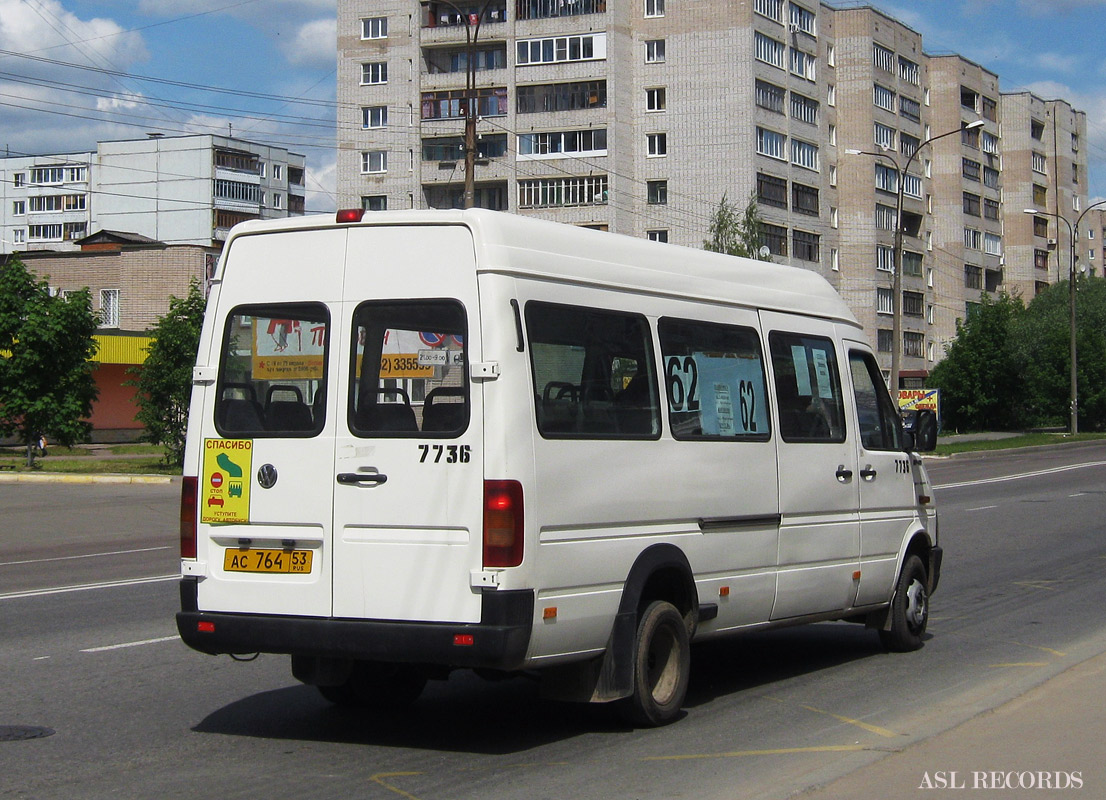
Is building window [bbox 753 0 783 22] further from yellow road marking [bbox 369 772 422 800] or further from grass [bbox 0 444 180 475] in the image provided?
yellow road marking [bbox 369 772 422 800]

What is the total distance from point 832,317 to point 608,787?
4371 millimetres

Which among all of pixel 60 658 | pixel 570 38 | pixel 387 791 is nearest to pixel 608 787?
pixel 387 791

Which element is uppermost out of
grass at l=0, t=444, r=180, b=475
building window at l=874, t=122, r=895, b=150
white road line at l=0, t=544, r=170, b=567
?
building window at l=874, t=122, r=895, b=150

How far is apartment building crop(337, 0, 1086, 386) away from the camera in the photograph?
74188mm

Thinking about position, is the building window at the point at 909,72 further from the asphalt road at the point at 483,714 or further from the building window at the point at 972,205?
the asphalt road at the point at 483,714

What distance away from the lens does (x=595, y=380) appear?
6961 mm

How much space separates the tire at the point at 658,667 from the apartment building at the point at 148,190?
110m

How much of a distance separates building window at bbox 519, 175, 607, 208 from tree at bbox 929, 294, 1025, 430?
20663 mm

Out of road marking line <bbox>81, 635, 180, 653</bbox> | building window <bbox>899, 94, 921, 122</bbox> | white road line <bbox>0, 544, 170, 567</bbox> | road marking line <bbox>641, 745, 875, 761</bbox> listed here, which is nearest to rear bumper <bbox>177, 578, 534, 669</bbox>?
road marking line <bbox>641, 745, 875, 761</bbox>

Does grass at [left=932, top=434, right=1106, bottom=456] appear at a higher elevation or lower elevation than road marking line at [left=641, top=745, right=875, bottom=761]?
higher

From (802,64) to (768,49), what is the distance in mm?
4529

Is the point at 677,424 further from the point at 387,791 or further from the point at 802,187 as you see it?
the point at 802,187

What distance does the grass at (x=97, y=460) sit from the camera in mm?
35781

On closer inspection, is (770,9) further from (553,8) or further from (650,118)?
(553,8)
